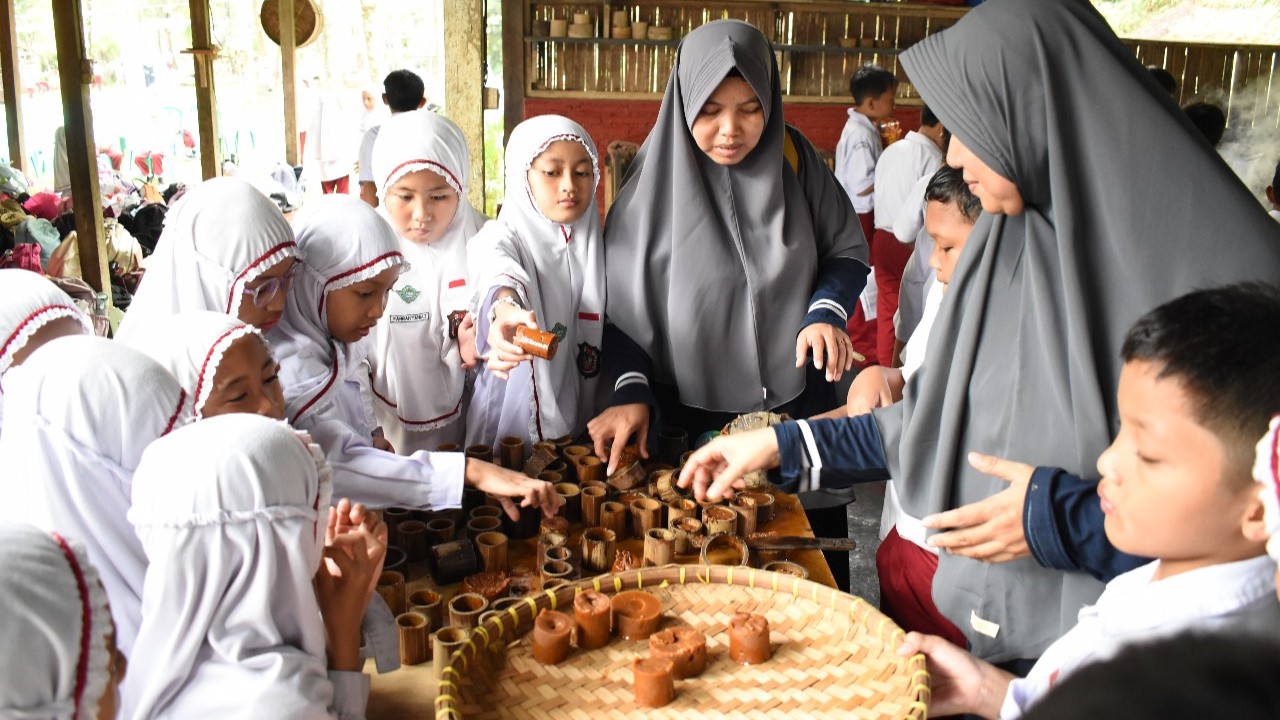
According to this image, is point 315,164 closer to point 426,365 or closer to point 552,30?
point 552,30

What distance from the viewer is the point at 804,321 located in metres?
2.80

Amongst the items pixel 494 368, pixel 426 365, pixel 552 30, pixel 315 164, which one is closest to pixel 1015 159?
Answer: pixel 494 368

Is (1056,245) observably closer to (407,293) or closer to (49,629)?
(49,629)

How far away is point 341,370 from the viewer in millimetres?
2484

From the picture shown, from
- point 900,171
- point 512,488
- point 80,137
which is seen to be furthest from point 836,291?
point 900,171

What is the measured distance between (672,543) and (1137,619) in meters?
1.00

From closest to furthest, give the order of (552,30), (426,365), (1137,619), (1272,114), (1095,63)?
(1137,619)
(1095,63)
(426,365)
(552,30)
(1272,114)

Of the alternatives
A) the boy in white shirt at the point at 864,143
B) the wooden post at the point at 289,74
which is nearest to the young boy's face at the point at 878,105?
the boy in white shirt at the point at 864,143

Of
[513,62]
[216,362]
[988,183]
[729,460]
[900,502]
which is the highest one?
[513,62]

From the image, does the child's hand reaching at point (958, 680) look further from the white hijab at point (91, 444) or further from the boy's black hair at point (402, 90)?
the boy's black hair at point (402, 90)

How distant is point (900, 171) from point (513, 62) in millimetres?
4096

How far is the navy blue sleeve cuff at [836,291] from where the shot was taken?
9.01 feet

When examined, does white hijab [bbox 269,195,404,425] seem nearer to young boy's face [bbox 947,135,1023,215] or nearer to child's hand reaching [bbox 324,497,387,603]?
child's hand reaching [bbox 324,497,387,603]

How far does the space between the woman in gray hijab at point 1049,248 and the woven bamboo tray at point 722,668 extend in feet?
0.99
